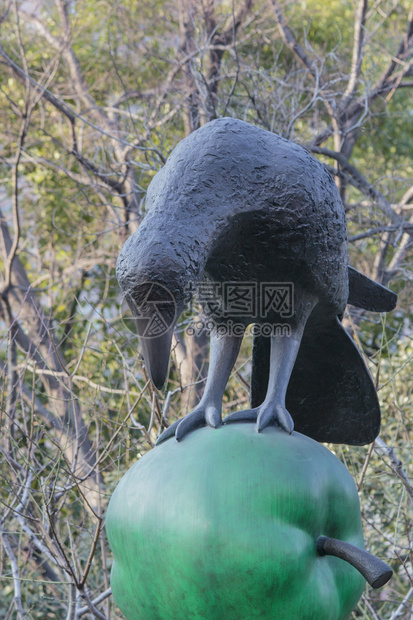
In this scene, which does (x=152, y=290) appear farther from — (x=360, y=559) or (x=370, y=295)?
(x=370, y=295)

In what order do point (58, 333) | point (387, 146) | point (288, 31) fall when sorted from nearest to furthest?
point (288, 31) → point (58, 333) → point (387, 146)

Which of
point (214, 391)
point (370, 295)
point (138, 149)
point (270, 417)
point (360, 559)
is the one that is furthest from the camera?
point (138, 149)

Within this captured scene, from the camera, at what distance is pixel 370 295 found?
246 cm

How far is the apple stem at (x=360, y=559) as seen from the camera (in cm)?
160

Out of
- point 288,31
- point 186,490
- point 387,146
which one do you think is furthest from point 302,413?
point 387,146

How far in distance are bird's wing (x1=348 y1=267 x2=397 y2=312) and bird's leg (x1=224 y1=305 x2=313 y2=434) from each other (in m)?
0.47


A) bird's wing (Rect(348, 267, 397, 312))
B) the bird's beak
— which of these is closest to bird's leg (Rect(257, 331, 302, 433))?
the bird's beak

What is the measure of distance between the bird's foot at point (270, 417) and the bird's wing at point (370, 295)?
2.20ft

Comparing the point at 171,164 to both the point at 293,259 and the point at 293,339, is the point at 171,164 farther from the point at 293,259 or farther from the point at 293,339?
the point at 293,339

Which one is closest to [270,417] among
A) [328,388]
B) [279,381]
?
[279,381]

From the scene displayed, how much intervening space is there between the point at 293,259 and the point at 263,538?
73 centimetres

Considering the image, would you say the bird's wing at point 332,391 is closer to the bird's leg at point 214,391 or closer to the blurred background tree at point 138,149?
the bird's leg at point 214,391

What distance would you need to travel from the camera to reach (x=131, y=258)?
1.54 meters

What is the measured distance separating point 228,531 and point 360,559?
1.08 ft
